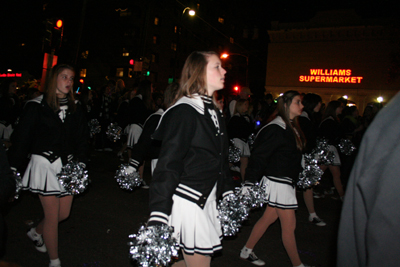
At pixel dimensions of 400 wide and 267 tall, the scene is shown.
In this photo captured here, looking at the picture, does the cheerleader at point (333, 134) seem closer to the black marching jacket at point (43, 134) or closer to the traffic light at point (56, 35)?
the black marching jacket at point (43, 134)

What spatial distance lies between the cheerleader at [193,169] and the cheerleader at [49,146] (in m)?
1.58

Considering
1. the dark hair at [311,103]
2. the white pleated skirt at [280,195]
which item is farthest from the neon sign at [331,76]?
the white pleated skirt at [280,195]

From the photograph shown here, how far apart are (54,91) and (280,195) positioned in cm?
276

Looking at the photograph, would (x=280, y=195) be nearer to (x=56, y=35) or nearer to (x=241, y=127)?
(x=241, y=127)

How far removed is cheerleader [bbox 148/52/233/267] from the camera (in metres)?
2.10

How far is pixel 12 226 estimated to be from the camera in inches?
189

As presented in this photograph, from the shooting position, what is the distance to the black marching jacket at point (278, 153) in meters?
3.55

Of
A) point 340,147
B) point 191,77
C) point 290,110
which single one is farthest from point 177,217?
point 340,147

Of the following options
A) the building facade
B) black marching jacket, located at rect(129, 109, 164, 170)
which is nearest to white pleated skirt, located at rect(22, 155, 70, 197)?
black marching jacket, located at rect(129, 109, 164, 170)

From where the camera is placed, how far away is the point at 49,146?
3303 mm

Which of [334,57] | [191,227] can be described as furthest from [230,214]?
[334,57]

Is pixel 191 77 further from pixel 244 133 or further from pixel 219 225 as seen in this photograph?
pixel 244 133

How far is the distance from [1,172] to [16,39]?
15672 millimetres

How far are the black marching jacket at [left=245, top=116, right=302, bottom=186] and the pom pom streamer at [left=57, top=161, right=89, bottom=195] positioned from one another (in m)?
1.86
